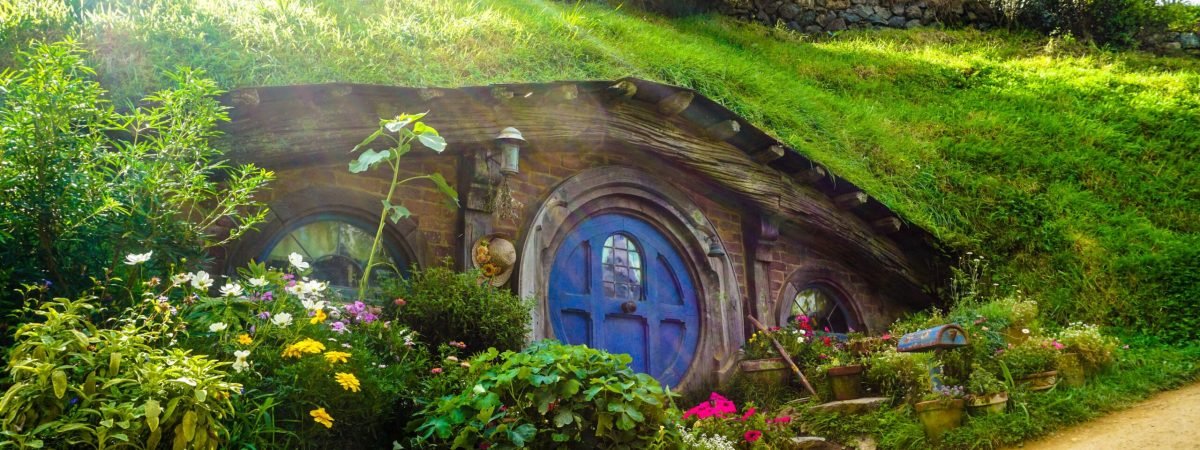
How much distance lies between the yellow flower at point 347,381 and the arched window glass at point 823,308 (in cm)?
590

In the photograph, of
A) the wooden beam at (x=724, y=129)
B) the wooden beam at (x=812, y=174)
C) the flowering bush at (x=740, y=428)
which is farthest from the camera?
the wooden beam at (x=812, y=174)

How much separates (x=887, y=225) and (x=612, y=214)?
10.2 ft

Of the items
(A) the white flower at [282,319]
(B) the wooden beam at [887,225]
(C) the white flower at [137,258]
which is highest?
(B) the wooden beam at [887,225]

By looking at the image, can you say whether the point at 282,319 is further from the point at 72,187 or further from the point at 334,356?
the point at 72,187

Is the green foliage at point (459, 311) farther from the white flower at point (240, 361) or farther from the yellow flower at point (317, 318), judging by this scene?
the white flower at point (240, 361)

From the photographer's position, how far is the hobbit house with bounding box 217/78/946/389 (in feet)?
18.6

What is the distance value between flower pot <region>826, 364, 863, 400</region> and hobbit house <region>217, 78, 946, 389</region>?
1066 millimetres

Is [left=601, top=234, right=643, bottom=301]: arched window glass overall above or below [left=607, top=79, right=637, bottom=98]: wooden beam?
below

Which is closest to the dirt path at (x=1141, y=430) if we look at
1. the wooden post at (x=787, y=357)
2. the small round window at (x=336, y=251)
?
the wooden post at (x=787, y=357)

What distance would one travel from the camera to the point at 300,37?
6910 mm

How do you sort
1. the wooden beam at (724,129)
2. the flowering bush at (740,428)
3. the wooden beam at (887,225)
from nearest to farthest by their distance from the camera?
the flowering bush at (740,428)
the wooden beam at (724,129)
the wooden beam at (887,225)

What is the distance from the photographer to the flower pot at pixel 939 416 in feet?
18.4

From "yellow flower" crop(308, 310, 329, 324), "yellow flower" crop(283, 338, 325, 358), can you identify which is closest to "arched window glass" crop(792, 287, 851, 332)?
"yellow flower" crop(308, 310, 329, 324)

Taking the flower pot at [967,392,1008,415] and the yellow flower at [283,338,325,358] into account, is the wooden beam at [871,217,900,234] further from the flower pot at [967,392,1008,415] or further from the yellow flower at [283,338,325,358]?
the yellow flower at [283,338,325,358]
